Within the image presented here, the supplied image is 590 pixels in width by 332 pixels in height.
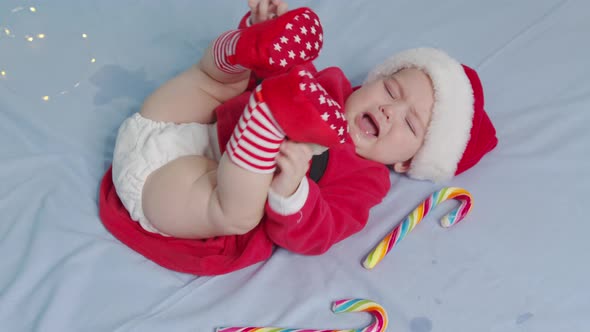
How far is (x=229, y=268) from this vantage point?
3.49 feet

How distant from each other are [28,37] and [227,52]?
630 millimetres

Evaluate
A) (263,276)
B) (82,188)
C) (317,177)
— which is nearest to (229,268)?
(263,276)

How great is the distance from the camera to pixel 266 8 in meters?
1.19

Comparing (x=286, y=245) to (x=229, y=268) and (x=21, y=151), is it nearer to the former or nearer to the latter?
(x=229, y=268)

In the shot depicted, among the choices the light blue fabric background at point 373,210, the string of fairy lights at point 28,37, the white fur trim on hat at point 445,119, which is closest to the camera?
the light blue fabric background at point 373,210

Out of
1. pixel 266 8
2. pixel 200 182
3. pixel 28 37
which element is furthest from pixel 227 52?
pixel 28 37

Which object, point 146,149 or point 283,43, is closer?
point 283,43

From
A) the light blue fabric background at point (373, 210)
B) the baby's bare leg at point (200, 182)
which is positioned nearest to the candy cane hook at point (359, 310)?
the light blue fabric background at point (373, 210)

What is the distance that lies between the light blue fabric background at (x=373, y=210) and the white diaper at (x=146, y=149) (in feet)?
0.31

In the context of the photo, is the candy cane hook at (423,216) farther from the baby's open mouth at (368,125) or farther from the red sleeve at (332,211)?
the baby's open mouth at (368,125)

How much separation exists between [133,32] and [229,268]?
77 cm

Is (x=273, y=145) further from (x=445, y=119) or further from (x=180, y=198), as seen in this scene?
(x=445, y=119)

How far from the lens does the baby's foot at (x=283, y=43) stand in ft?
3.19

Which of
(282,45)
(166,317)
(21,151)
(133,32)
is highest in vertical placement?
(282,45)
